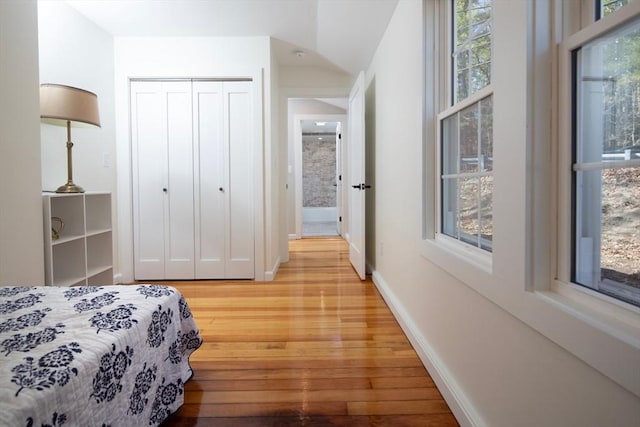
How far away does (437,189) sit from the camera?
Result: 1.75 metres

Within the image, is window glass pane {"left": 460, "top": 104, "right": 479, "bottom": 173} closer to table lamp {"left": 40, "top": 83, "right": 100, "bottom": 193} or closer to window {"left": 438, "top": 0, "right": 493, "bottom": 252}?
window {"left": 438, "top": 0, "right": 493, "bottom": 252}

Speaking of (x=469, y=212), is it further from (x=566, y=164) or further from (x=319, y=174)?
(x=319, y=174)

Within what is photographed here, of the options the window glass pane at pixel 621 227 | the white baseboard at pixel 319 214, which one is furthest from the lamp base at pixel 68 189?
the white baseboard at pixel 319 214

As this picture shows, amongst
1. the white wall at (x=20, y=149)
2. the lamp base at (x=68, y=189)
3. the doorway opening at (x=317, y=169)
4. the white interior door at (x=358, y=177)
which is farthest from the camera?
the doorway opening at (x=317, y=169)

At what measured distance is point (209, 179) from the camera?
11.2 feet

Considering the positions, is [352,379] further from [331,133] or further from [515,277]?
[331,133]

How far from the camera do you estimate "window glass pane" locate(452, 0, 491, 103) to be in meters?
1.30

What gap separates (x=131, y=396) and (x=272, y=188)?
256cm

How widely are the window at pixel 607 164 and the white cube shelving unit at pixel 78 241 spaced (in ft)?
7.92

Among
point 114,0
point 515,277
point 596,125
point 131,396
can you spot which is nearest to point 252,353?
point 131,396

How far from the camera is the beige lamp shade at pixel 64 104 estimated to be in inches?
84.0

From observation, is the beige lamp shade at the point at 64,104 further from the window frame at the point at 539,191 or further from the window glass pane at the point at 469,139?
the window frame at the point at 539,191

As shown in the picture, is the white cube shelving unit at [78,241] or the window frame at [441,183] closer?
the window frame at [441,183]

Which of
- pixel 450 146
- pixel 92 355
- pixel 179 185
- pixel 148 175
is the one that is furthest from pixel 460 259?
pixel 148 175
